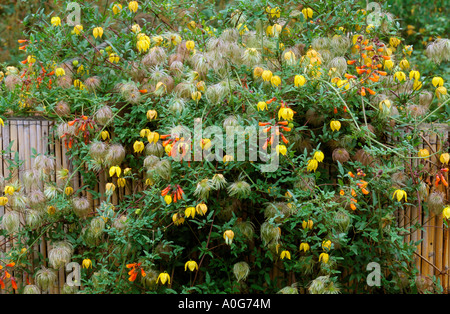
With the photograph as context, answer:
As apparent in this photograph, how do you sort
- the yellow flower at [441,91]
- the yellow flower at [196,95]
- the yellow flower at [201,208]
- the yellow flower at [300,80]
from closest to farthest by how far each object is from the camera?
1. the yellow flower at [201,208]
2. the yellow flower at [300,80]
3. the yellow flower at [196,95]
4. the yellow flower at [441,91]

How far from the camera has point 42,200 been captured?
2984mm

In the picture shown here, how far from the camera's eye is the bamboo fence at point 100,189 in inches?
122

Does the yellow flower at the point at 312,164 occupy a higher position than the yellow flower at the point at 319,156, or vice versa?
the yellow flower at the point at 319,156

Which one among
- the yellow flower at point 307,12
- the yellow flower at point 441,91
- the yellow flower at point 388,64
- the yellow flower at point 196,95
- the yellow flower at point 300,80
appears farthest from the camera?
the yellow flower at point 307,12

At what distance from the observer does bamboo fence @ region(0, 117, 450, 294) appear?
3094mm

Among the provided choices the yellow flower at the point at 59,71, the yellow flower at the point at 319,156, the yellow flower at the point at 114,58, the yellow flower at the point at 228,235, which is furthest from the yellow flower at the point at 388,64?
the yellow flower at the point at 59,71

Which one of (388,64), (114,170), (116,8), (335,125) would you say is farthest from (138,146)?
(388,64)

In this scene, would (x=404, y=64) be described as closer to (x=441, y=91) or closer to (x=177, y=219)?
(x=441, y=91)

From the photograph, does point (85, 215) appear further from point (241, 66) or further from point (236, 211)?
point (241, 66)

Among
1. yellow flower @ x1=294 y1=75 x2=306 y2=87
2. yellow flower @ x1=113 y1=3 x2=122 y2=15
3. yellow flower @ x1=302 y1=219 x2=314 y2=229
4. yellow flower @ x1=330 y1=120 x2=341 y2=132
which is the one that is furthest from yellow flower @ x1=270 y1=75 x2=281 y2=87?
yellow flower @ x1=113 y1=3 x2=122 y2=15

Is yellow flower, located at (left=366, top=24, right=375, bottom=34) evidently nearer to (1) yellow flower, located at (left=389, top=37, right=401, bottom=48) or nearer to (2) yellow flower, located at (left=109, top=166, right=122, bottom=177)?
(1) yellow flower, located at (left=389, top=37, right=401, bottom=48)

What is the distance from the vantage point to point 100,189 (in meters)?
3.24

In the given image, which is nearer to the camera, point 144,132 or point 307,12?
point 144,132

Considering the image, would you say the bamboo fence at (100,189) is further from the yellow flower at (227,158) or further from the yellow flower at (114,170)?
the yellow flower at (227,158)
